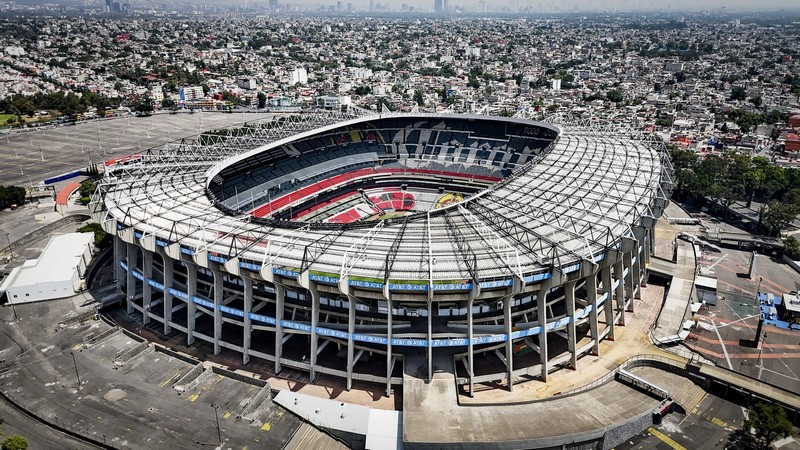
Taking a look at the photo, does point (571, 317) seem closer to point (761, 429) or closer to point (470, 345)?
point (470, 345)

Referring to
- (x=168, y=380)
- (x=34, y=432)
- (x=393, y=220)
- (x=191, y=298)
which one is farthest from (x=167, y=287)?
(x=393, y=220)

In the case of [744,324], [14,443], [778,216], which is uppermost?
[778,216]

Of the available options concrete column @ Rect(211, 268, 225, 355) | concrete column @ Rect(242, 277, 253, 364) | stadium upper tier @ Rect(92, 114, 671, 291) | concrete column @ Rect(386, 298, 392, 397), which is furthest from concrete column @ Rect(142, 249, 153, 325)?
concrete column @ Rect(386, 298, 392, 397)

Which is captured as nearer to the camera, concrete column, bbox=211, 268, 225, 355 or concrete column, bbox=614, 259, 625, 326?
concrete column, bbox=211, 268, 225, 355

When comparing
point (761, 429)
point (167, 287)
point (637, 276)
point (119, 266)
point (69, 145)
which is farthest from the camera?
point (69, 145)

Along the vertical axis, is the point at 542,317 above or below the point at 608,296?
above

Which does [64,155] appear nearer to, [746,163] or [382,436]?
[382,436]

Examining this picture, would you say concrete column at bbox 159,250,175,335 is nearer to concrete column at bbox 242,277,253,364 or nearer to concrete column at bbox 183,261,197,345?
concrete column at bbox 183,261,197,345
